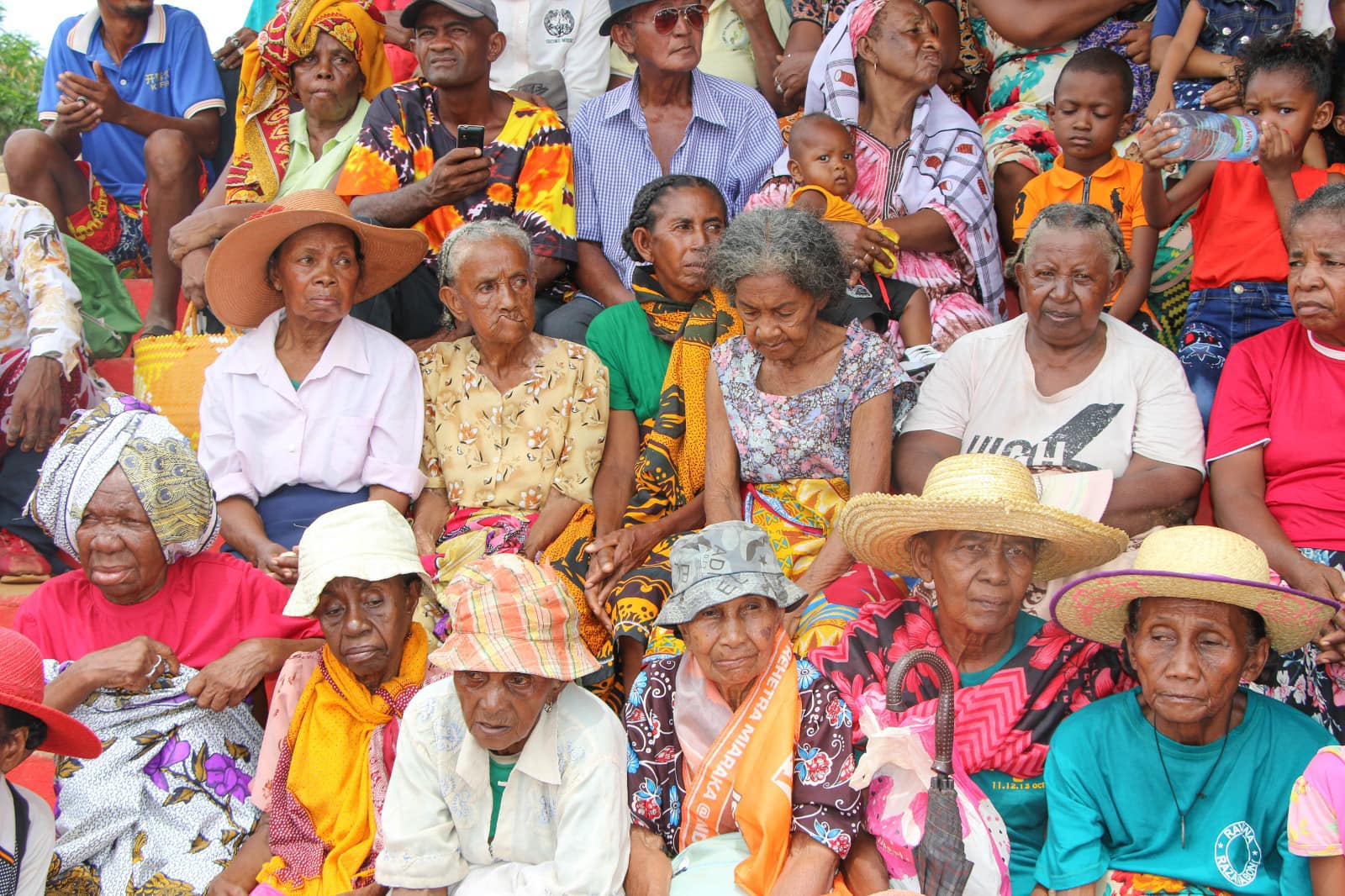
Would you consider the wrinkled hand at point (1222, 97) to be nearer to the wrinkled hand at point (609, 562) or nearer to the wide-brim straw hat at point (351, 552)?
the wrinkled hand at point (609, 562)

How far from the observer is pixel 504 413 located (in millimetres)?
4398

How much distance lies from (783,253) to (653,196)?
3.12ft

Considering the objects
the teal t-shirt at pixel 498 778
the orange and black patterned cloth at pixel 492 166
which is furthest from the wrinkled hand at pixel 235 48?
the teal t-shirt at pixel 498 778

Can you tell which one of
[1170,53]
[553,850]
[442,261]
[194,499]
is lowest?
[553,850]

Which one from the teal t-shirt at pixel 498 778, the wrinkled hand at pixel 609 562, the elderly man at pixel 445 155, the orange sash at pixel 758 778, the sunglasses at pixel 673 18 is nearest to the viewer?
the orange sash at pixel 758 778

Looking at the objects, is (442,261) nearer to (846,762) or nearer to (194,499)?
(194,499)

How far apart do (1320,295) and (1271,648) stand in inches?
43.6

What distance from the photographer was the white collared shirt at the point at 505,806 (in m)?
2.94

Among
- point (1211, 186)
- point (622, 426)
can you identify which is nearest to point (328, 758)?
point (622, 426)

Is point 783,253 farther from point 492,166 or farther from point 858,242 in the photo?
point 492,166

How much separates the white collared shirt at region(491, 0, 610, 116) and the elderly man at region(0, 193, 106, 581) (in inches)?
97.6

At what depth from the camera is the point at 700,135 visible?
5402mm

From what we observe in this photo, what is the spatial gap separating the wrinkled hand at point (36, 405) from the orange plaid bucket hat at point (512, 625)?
2.53 m

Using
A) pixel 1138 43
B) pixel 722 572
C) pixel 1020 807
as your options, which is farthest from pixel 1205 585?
pixel 1138 43
